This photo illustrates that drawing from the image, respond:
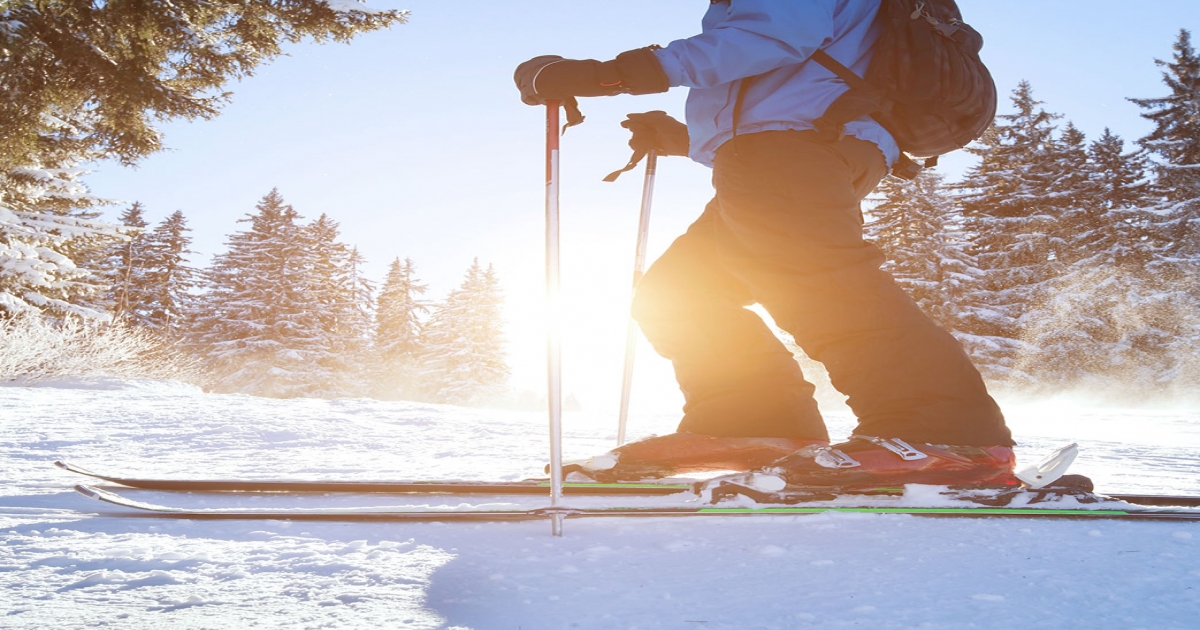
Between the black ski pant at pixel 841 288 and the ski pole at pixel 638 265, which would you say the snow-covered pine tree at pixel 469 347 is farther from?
the black ski pant at pixel 841 288

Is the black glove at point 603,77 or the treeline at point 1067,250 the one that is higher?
the treeline at point 1067,250

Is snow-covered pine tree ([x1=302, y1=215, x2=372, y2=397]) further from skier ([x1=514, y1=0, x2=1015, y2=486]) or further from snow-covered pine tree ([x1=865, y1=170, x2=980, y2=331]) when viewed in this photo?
skier ([x1=514, y1=0, x2=1015, y2=486])

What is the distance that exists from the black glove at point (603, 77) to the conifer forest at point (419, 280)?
830 cm

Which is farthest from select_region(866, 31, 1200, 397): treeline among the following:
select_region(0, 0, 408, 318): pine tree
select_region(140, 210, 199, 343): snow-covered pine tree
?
select_region(140, 210, 199, 343): snow-covered pine tree

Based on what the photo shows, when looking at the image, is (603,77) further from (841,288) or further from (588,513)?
(588,513)

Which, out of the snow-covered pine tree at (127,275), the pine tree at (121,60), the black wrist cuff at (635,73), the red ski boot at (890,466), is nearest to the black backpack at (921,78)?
the black wrist cuff at (635,73)

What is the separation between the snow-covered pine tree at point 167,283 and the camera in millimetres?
29203

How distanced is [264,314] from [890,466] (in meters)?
30.3

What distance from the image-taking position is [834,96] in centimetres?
171

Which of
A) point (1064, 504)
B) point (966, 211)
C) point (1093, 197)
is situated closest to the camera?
point (1064, 504)

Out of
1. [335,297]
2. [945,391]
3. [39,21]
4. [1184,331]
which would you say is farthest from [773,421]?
[335,297]

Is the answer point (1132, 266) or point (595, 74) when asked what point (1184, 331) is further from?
point (595, 74)

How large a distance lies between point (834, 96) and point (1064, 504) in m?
1.08

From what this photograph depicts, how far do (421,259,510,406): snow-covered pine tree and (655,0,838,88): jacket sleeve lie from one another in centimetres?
2783
